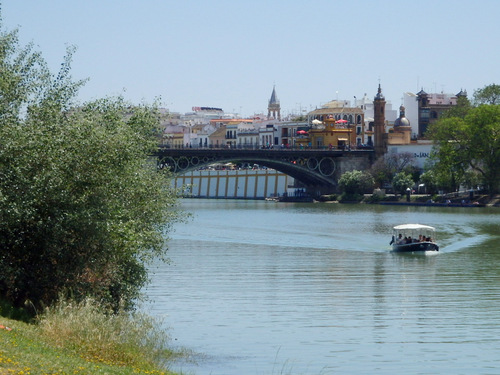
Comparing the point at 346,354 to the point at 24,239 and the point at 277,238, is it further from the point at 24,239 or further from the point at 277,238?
the point at 277,238

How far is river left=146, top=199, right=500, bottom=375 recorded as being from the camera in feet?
79.2

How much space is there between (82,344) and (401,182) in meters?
95.1

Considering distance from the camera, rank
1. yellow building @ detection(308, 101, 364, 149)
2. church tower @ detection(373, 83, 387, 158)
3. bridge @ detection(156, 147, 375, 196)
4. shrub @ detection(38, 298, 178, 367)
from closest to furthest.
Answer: shrub @ detection(38, 298, 178, 367) → bridge @ detection(156, 147, 375, 196) → church tower @ detection(373, 83, 387, 158) → yellow building @ detection(308, 101, 364, 149)

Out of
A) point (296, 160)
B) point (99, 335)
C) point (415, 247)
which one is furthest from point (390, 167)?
point (99, 335)

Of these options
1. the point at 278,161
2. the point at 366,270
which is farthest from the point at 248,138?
the point at 366,270

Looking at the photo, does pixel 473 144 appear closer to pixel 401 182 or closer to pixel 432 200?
pixel 432 200

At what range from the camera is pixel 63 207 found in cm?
2398

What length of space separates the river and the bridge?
1593 inches

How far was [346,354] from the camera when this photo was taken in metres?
24.7

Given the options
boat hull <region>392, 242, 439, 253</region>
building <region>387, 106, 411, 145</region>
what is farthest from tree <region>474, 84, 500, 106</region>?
boat hull <region>392, 242, 439, 253</region>

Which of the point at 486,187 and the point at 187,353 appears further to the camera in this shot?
the point at 486,187

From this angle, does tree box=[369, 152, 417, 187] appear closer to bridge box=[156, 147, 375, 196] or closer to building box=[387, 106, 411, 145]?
bridge box=[156, 147, 375, 196]

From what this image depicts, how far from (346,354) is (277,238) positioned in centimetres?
3848

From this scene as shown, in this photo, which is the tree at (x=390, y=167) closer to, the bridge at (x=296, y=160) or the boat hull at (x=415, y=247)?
the bridge at (x=296, y=160)
